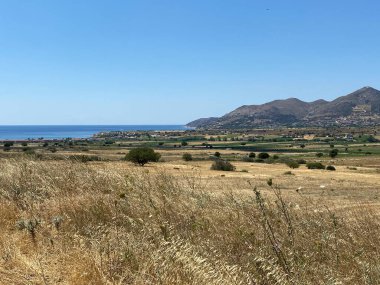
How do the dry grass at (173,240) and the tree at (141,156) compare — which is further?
the tree at (141,156)

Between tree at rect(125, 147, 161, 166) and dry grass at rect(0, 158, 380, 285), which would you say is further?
tree at rect(125, 147, 161, 166)

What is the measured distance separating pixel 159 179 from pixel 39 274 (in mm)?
4641

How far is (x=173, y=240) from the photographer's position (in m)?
5.16

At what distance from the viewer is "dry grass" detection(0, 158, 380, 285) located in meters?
4.41

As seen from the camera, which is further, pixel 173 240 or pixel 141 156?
pixel 141 156

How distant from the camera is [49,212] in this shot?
24.8 feet

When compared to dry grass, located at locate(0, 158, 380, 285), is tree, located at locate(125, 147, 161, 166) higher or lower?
lower

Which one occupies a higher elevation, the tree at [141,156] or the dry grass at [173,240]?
the dry grass at [173,240]

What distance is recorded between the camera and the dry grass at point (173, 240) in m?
4.41

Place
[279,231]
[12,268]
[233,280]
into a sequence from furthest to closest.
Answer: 1. [279,231]
2. [12,268]
3. [233,280]

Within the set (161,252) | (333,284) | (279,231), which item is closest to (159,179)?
(279,231)

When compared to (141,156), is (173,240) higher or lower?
higher

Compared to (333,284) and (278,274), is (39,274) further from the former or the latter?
(333,284)

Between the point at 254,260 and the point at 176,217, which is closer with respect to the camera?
the point at 254,260
